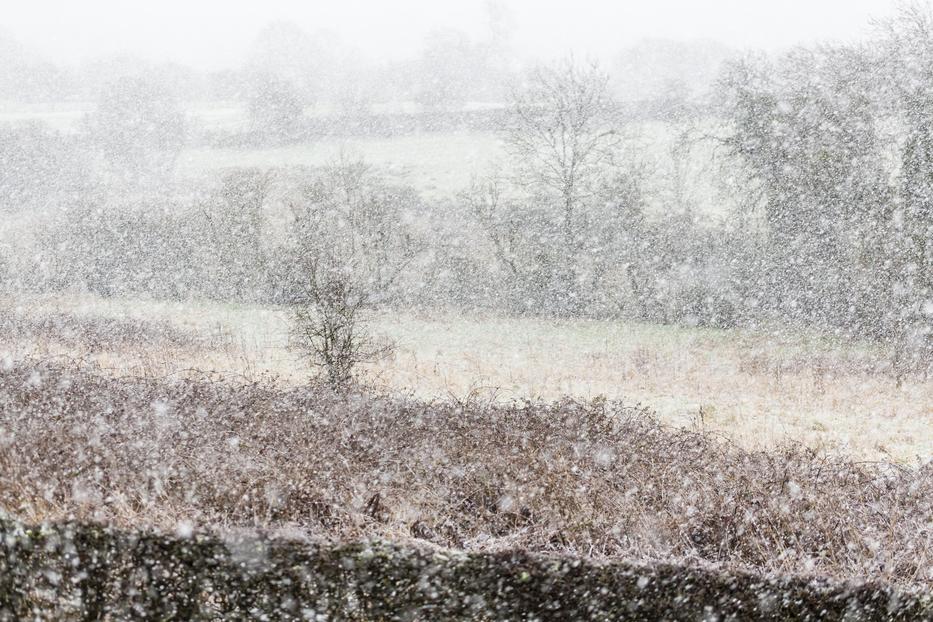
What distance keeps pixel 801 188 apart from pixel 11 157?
2803cm

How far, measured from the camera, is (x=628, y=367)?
13.4 m

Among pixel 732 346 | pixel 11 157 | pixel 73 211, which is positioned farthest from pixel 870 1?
pixel 11 157

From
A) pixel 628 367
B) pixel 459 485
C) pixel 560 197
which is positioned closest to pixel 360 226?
pixel 560 197

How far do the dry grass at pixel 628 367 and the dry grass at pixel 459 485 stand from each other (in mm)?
1712

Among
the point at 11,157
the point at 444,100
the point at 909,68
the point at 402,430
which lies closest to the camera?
the point at 402,430

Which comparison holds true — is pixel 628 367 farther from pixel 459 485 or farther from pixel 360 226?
pixel 360 226

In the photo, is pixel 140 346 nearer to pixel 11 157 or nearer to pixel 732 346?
pixel 732 346

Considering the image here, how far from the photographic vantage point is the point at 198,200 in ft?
77.8

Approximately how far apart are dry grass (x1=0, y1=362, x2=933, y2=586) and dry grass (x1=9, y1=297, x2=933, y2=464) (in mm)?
1712

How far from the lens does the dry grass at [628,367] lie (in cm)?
942

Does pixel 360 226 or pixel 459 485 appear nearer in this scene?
pixel 459 485

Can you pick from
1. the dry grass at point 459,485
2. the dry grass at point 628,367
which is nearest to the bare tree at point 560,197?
the dry grass at point 628,367

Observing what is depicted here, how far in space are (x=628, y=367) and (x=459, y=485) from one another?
343 inches

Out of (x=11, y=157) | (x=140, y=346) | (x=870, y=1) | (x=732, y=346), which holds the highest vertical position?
(x=870, y=1)
